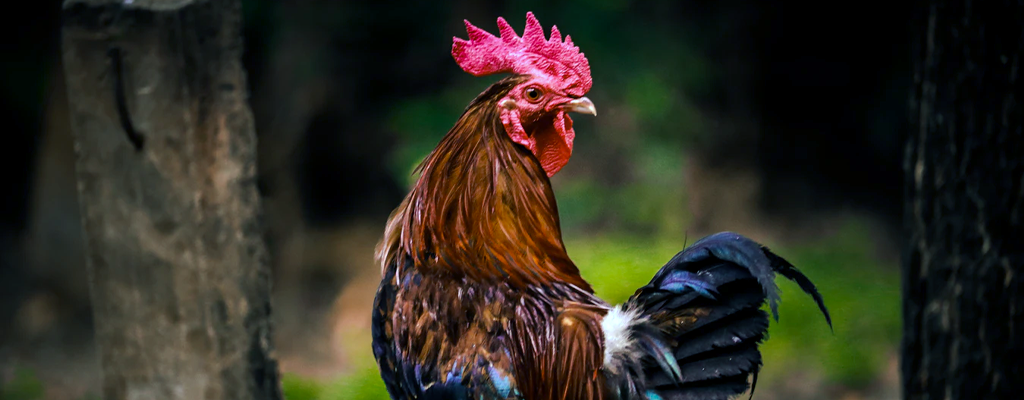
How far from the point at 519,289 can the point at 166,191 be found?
47.2 inches

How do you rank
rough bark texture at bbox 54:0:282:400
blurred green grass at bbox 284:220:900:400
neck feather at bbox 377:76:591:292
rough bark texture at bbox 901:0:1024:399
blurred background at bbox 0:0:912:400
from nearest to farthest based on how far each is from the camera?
neck feather at bbox 377:76:591:292
rough bark texture at bbox 54:0:282:400
rough bark texture at bbox 901:0:1024:399
blurred green grass at bbox 284:220:900:400
blurred background at bbox 0:0:912:400

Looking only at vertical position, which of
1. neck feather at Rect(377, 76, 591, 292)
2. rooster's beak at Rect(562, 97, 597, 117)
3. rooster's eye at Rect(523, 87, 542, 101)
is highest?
rooster's eye at Rect(523, 87, 542, 101)

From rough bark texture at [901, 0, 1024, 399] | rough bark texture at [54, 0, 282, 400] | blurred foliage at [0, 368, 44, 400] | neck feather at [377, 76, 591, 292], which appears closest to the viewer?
neck feather at [377, 76, 591, 292]

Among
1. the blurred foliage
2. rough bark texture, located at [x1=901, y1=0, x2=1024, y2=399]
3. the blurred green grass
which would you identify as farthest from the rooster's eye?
the blurred foliage

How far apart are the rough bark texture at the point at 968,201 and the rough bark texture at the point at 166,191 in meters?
2.41

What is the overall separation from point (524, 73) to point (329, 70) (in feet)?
12.3

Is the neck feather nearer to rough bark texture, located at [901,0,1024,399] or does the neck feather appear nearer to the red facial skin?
the red facial skin

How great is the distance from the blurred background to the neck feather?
A: 2.85m

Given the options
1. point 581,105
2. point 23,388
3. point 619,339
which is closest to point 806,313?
point 619,339

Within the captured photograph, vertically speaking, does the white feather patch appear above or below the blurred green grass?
above

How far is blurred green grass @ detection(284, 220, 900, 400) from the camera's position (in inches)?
197

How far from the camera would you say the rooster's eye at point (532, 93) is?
2246mm

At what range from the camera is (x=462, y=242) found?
2.29m

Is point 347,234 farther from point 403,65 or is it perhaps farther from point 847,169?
point 847,169
